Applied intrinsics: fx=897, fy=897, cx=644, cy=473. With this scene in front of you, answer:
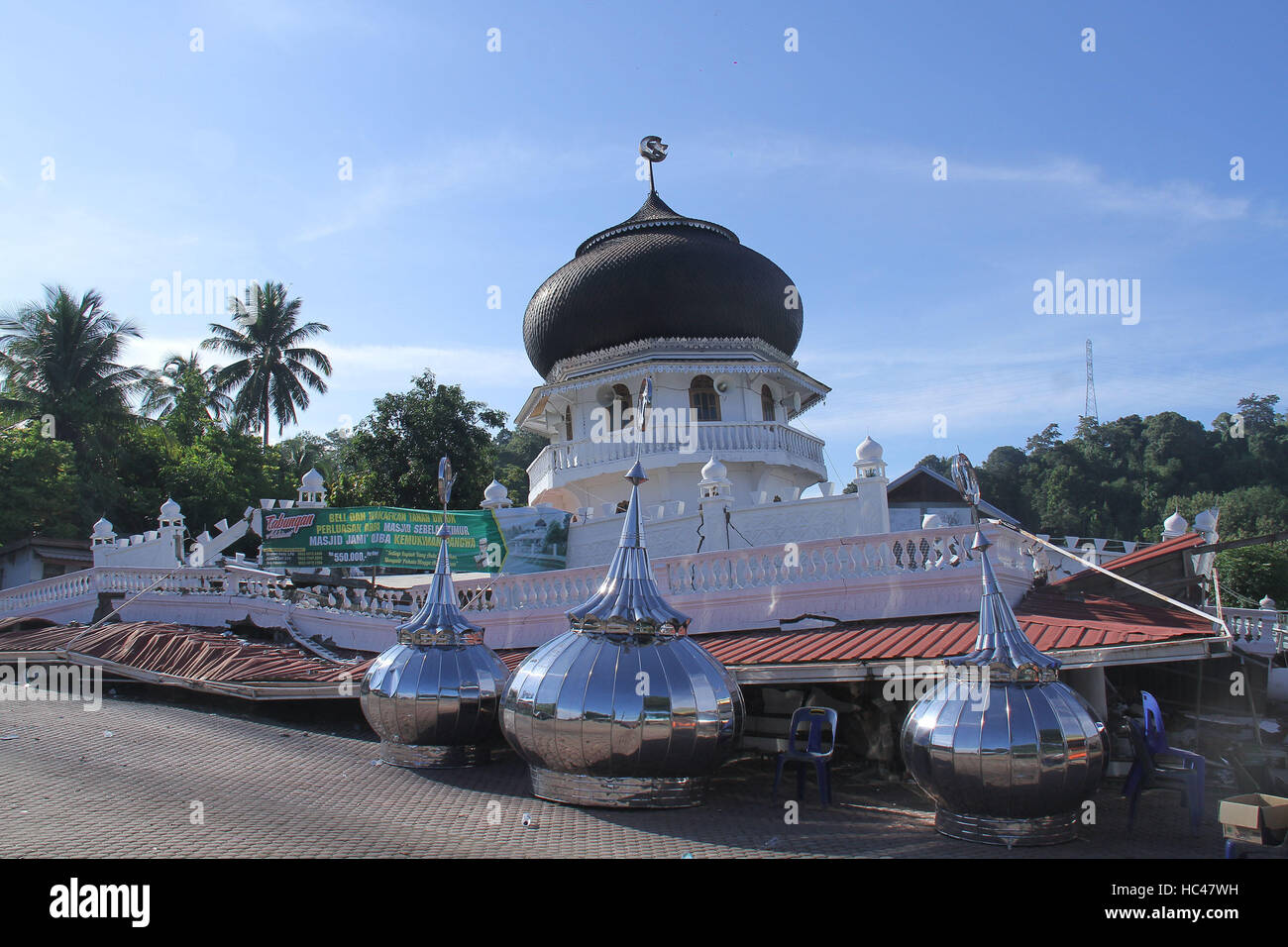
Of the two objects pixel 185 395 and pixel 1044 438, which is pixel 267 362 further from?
pixel 1044 438

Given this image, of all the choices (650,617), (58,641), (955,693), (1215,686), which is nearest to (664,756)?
(650,617)

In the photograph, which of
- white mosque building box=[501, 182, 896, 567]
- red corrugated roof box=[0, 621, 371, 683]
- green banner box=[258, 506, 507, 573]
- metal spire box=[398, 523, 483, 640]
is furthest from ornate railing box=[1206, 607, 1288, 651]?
red corrugated roof box=[0, 621, 371, 683]

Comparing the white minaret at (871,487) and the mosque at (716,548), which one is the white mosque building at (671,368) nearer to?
the mosque at (716,548)

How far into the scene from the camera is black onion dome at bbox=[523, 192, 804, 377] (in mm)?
21469

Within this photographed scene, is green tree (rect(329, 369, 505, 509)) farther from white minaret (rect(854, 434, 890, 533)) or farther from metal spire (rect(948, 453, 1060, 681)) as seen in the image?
metal spire (rect(948, 453, 1060, 681))

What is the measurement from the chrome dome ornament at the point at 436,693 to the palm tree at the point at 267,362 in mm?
31603

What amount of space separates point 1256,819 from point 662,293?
1718cm

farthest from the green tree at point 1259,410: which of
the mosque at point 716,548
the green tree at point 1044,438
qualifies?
the mosque at point 716,548

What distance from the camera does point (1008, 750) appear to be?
650cm

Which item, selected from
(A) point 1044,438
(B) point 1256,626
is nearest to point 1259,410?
(A) point 1044,438

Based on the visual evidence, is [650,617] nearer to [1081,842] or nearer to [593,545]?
[1081,842]

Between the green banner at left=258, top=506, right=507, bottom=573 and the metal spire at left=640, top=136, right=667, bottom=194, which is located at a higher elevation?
the metal spire at left=640, top=136, right=667, bottom=194

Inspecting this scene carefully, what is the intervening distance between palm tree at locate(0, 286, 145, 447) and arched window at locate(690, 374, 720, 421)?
72.3 feet
